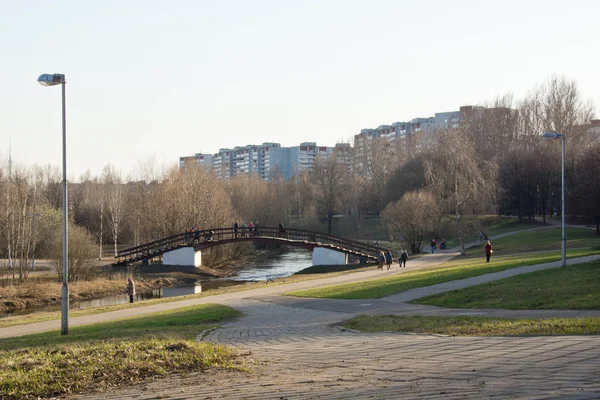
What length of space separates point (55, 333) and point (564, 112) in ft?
277

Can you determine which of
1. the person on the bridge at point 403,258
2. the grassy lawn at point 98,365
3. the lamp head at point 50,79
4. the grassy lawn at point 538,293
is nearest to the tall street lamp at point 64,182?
the lamp head at point 50,79

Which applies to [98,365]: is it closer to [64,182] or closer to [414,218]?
[64,182]

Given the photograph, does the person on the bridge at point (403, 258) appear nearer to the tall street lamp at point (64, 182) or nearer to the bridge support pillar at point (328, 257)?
the bridge support pillar at point (328, 257)

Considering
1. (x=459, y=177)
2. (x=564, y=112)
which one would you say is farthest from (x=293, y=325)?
(x=564, y=112)

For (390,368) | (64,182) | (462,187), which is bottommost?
(390,368)

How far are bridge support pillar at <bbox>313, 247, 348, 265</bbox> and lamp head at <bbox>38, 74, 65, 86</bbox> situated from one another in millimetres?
38093

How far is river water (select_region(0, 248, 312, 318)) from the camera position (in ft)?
120

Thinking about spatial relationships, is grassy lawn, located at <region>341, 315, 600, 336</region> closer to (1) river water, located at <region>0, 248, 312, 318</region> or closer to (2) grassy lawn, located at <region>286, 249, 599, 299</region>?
(2) grassy lawn, located at <region>286, 249, 599, 299</region>

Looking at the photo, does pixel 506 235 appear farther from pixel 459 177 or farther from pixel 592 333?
pixel 592 333

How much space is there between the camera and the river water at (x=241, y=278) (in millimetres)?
36531

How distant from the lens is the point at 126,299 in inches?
1535

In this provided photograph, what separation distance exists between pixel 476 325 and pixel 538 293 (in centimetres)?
674

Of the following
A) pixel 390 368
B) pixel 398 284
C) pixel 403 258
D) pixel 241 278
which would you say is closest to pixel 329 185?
pixel 241 278

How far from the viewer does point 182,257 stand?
54719 mm
